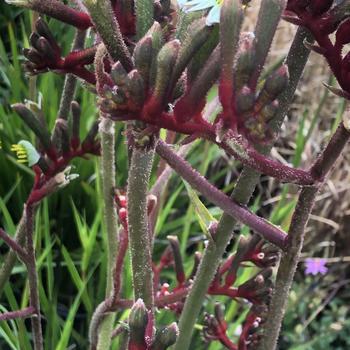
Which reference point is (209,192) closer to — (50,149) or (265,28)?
(265,28)

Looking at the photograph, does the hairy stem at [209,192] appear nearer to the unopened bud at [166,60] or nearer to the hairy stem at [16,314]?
the unopened bud at [166,60]

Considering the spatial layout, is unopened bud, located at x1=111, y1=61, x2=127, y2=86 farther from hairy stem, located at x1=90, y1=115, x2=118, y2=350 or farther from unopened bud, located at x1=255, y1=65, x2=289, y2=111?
hairy stem, located at x1=90, y1=115, x2=118, y2=350

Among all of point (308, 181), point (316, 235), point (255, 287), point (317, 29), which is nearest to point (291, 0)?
Result: point (317, 29)

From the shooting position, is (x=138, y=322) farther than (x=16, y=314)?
No

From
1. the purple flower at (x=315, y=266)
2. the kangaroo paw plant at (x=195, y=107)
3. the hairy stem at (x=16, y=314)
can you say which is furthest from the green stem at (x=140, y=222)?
the purple flower at (x=315, y=266)

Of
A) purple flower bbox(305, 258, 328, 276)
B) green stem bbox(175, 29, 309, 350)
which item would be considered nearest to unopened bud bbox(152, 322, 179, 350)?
green stem bbox(175, 29, 309, 350)

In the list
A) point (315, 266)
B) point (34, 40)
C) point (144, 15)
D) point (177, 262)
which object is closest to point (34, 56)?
point (34, 40)
